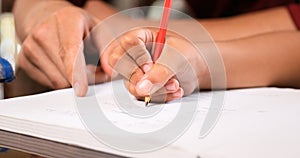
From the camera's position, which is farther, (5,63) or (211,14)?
(211,14)

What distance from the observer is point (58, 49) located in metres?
0.45

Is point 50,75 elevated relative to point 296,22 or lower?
lower

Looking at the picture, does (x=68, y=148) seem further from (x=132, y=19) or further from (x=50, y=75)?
(x=132, y=19)

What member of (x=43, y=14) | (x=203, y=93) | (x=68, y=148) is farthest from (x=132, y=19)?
(x=68, y=148)

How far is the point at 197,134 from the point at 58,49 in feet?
0.84

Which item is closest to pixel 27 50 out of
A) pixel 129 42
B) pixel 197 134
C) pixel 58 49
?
pixel 58 49

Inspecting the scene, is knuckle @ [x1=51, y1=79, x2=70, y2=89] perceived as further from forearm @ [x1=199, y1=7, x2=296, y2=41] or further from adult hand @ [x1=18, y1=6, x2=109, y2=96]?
forearm @ [x1=199, y1=7, x2=296, y2=41]

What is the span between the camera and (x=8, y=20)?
722mm

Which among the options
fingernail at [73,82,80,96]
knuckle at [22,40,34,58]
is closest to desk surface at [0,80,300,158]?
fingernail at [73,82,80,96]

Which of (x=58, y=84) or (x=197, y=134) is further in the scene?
(x=58, y=84)

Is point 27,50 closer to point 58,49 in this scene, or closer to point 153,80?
point 58,49

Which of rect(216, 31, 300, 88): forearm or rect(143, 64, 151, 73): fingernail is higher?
rect(216, 31, 300, 88): forearm

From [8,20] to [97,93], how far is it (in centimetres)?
41

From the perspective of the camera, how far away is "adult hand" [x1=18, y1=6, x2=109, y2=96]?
42cm
